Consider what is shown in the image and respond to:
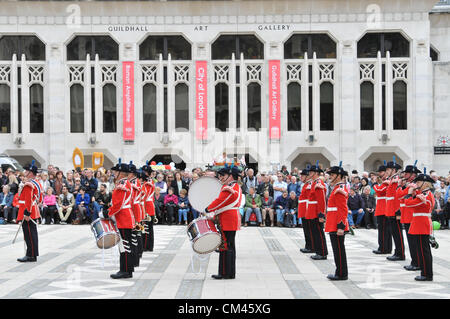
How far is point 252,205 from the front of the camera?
22.9m

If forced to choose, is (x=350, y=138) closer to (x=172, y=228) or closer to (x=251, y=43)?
(x=251, y=43)

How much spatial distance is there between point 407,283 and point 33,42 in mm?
31053

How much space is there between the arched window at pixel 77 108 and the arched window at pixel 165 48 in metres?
4.08

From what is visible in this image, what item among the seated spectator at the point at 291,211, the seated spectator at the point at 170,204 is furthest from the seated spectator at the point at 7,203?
the seated spectator at the point at 291,211

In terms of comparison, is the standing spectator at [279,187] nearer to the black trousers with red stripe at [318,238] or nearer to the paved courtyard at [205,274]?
the paved courtyard at [205,274]

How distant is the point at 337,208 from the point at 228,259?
2.13 meters

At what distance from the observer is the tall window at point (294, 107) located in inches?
1451

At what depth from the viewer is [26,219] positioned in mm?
13617

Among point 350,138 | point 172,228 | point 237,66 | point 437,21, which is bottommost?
point 172,228

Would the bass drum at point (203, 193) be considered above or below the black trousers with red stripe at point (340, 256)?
above

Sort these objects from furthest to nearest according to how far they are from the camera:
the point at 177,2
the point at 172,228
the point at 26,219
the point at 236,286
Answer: the point at 177,2 → the point at 172,228 → the point at 26,219 → the point at 236,286

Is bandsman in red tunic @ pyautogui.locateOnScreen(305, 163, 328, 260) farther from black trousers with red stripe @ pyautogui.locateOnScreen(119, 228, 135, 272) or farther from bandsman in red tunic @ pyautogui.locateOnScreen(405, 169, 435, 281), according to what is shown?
black trousers with red stripe @ pyautogui.locateOnScreen(119, 228, 135, 272)

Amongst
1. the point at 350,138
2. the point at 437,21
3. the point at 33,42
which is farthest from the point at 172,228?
the point at 437,21

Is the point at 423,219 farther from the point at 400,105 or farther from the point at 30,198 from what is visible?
the point at 400,105
